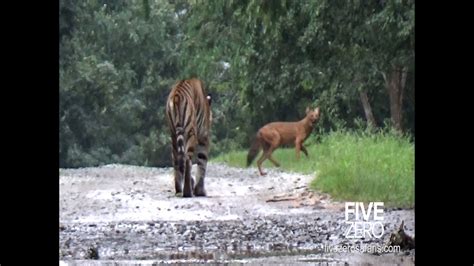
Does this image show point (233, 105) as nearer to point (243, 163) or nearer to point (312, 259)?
point (243, 163)

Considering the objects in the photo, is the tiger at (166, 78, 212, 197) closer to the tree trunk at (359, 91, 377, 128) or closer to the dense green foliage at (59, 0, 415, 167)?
the dense green foliage at (59, 0, 415, 167)

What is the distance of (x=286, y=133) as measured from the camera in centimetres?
538

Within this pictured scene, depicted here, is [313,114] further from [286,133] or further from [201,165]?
[201,165]

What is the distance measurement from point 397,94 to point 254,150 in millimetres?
678

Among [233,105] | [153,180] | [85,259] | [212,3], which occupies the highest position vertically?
[212,3]

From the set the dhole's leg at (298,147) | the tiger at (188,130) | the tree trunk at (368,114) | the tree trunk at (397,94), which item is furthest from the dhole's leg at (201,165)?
the tree trunk at (397,94)

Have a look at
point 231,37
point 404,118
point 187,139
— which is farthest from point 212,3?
point 404,118

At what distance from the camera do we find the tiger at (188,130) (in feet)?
17.8

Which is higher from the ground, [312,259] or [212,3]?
[212,3]

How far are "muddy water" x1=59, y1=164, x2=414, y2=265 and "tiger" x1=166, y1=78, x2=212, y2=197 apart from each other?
0.05 m

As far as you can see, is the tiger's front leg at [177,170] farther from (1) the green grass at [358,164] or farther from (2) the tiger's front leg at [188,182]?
(1) the green grass at [358,164]

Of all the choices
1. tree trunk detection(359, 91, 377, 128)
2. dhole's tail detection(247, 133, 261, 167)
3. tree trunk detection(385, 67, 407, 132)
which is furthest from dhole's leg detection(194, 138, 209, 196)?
tree trunk detection(385, 67, 407, 132)
